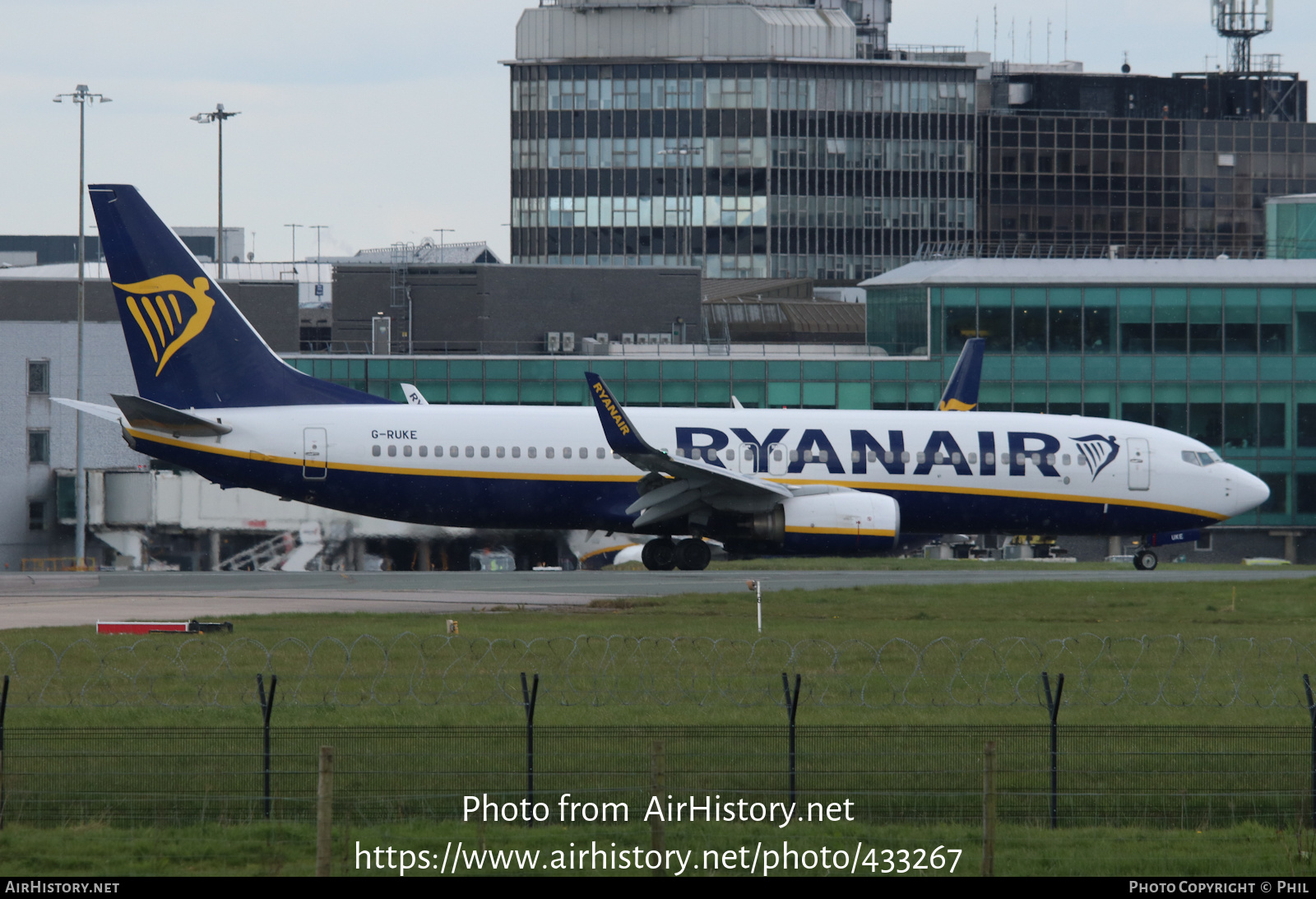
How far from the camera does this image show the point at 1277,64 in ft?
542

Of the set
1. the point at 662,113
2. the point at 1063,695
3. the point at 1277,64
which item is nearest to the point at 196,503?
the point at 1063,695

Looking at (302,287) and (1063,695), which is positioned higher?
(302,287)

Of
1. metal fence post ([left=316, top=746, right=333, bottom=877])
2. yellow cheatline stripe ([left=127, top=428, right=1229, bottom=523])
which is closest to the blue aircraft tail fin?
yellow cheatline stripe ([left=127, top=428, right=1229, bottom=523])

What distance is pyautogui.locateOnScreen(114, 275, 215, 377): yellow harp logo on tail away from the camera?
37.4 metres

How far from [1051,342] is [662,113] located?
77629 mm

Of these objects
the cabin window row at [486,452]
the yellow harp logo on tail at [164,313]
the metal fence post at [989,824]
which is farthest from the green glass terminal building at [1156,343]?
the metal fence post at [989,824]

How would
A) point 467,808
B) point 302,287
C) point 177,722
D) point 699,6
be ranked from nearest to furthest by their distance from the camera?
point 467,808 → point 177,722 → point 302,287 → point 699,6

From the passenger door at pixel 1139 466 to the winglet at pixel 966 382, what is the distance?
1268 cm

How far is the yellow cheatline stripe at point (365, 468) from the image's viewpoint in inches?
1462

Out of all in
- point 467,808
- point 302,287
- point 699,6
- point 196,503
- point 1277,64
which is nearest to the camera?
point 467,808

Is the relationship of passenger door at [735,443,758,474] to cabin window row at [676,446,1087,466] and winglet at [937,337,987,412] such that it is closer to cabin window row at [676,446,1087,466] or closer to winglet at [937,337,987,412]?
cabin window row at [676,446,1087,466]

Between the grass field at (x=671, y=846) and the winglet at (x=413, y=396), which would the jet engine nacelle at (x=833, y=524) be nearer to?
the winglet at (x=413, y=396)

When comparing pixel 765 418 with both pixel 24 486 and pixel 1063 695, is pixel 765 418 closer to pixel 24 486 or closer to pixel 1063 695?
pixel 1063 695

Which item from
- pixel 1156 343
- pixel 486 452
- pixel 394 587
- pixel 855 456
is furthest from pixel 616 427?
pixel 1156 343
